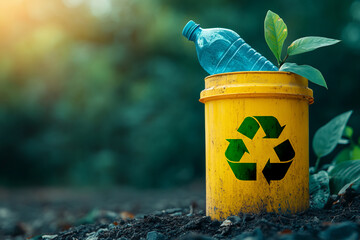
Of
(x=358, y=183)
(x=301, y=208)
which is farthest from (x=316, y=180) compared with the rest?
(x=301, y=208)

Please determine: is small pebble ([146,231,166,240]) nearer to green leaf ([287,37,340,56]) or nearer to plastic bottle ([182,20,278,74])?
plastic bottle ([182,20,278,74])

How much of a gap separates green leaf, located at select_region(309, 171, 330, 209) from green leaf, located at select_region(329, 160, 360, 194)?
96mm

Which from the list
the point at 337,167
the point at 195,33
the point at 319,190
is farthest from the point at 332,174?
the point at 195,33

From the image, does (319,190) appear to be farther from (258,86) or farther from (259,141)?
(258,86)

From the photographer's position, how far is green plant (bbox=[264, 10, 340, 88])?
1.89m

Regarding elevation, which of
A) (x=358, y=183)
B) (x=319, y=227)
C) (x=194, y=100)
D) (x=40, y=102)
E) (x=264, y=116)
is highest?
(x=40, y=102)

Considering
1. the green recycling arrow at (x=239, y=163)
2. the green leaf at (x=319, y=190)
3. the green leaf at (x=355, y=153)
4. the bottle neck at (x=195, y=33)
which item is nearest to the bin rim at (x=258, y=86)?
the green recycling arrow at (x=239, y=163)

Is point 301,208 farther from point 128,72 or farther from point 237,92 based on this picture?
point 128,72

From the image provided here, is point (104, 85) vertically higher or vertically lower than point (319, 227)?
higher

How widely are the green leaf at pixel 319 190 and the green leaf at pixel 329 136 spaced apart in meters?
0.26

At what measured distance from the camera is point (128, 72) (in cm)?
891

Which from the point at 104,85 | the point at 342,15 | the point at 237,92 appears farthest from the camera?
the point at 104,85

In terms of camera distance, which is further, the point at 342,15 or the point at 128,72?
the point at 128,72

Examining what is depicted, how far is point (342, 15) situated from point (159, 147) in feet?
14.0
